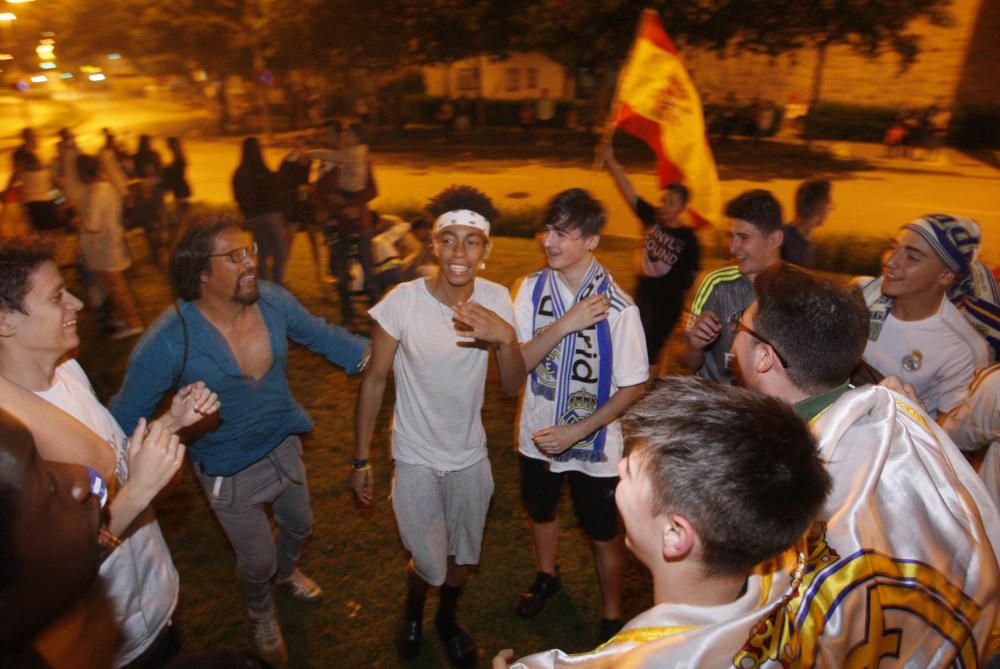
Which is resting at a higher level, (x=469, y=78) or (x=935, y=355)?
(x=469, y=78)

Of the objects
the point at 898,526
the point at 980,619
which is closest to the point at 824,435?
the point at 898,526

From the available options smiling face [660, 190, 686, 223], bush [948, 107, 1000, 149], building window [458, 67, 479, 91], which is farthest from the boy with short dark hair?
building window [458, 67, 479, 91]

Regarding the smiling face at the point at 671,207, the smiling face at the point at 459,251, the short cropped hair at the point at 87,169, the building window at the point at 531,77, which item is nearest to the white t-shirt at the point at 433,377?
the smiling face at the point at 459,251

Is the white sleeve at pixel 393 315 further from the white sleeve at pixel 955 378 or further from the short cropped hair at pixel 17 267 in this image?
the white sleeve at pixel 955 378

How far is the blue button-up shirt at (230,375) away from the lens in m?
2.91

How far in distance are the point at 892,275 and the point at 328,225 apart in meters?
6.08

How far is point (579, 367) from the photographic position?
128 inches

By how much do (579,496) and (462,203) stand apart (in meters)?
1.51

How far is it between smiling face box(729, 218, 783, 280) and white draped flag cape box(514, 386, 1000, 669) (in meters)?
2.07

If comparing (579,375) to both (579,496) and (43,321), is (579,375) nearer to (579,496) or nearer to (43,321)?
(579,496)

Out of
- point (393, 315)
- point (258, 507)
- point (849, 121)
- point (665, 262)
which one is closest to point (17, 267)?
point (393, 315)

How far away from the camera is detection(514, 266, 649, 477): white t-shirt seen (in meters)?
3.17

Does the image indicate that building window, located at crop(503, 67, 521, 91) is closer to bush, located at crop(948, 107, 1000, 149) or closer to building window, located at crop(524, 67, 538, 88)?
building window, located at crop(524, 67, 538, 88)

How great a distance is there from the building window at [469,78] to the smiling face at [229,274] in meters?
34.2
